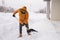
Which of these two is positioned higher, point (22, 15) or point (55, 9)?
point (22, 15)

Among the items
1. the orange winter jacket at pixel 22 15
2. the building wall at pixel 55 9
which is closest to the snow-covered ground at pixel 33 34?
the orange winter jacket at pixel 22 15

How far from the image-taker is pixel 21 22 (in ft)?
35.5

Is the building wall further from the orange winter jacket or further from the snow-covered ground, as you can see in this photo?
the orange winter jacket

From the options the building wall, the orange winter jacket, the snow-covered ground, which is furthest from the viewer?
the building wall

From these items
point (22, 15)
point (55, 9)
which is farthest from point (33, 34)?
point (55, 9)

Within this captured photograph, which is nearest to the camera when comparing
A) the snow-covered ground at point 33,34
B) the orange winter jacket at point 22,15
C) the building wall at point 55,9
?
the orange winter jacket at point 22,15

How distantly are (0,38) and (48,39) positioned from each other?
266cm

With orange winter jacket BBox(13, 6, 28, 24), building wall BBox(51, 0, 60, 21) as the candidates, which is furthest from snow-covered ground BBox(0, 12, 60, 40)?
building wall BBox(51, 0, 60, 21)

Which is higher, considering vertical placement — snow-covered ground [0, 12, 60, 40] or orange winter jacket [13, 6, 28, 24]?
orange winter jacket [13, 6, 28, 24]

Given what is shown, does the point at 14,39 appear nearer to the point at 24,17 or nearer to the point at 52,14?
the point at 24,17

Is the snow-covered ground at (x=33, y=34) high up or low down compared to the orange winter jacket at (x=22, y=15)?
down

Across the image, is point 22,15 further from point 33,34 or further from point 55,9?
point 55,9

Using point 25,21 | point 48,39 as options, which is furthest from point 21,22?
point 48,39

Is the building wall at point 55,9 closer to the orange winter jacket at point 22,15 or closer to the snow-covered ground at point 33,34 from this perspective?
the snow-covered ground at point 33,34
